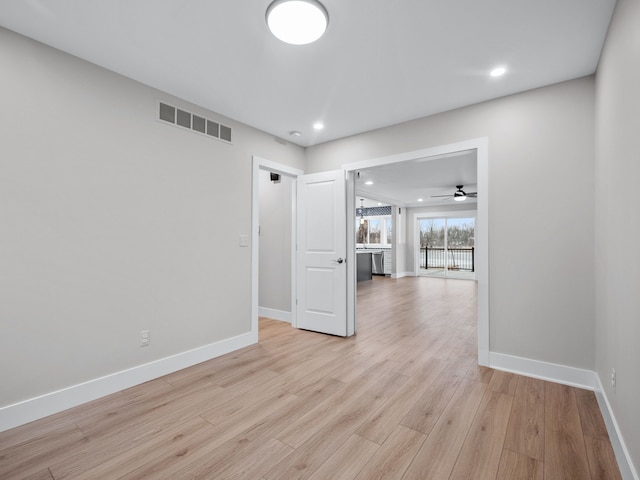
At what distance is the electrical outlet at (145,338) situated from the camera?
2.66 m

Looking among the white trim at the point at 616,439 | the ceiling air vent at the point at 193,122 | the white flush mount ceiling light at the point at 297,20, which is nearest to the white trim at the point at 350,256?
the ceiling air vent at the point at 193,122

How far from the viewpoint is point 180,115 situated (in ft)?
9.75

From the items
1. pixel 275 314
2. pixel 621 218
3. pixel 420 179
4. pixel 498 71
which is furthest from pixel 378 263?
pixel 621 218

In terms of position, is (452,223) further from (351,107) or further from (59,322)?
(59,322)

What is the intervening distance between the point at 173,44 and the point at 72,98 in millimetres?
878

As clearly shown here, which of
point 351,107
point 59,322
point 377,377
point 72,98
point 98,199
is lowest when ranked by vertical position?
point 377,377

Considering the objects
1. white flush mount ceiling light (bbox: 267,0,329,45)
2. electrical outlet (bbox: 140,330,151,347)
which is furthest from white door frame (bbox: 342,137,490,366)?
electrical outlet (bbox: 140,330,151,347)

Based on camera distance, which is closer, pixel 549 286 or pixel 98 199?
pixel 98 199

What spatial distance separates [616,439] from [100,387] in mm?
3401

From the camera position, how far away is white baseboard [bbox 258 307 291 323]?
4.59 metres

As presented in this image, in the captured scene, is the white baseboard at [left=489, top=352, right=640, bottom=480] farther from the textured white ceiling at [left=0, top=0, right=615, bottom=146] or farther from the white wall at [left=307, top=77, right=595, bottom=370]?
the textured white ceiling at [left=0, top=0, right=615, bottom=146]

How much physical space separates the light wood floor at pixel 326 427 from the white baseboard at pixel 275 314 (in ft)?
4.70

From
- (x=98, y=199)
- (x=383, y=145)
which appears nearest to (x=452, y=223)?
(x=383, y=145)

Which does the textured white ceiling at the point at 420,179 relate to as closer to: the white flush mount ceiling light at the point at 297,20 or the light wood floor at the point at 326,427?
the white flush mount ceiling light at the point at 297,20
